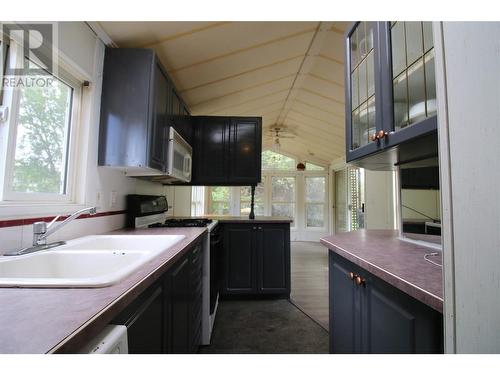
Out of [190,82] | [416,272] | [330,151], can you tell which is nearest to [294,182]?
[330,151]

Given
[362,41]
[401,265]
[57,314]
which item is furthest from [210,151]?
[57,314]

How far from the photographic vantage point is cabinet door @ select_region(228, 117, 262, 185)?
2840 mm

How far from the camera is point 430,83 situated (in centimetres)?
89

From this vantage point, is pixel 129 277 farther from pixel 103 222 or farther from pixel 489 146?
pixel 103 222

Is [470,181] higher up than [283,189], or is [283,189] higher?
[283,189]

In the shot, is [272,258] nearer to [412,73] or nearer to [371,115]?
[371,115]

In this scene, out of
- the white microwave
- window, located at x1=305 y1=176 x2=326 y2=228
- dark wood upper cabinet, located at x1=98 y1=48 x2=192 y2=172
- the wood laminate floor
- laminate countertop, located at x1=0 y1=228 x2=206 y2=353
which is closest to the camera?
laminate countertop, located at x1=0 y1=228 x2=206 y2=353

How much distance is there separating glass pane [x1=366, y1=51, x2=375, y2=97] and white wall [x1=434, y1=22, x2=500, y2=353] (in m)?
0.74

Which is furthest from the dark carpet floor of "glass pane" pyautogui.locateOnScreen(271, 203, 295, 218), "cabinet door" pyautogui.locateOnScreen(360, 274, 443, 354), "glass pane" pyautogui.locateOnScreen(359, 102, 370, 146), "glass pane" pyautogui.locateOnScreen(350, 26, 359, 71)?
"glass pane" pyautogui.locateOnScreen(271, 203, 295, 218)

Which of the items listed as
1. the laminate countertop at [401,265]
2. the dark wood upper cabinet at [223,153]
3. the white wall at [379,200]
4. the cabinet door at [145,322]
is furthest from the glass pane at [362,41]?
the white wall at [379,200]

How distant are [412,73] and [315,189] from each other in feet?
18.3

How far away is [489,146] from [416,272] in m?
0.50

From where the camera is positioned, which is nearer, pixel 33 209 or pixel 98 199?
pixel 33 209

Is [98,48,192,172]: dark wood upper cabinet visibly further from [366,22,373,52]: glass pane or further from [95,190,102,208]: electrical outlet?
[366,22,373,52]: glass pane
